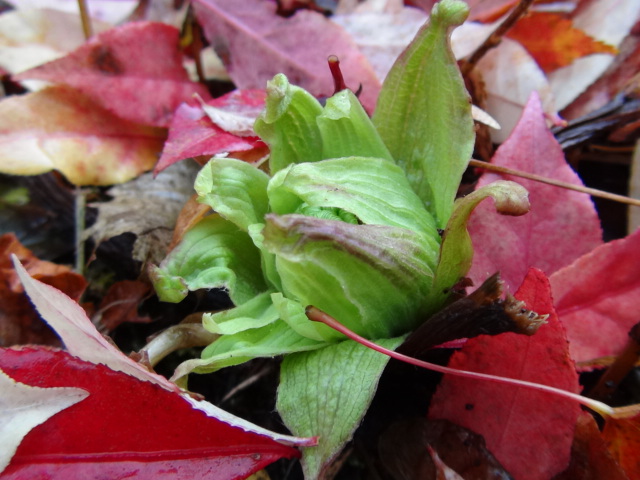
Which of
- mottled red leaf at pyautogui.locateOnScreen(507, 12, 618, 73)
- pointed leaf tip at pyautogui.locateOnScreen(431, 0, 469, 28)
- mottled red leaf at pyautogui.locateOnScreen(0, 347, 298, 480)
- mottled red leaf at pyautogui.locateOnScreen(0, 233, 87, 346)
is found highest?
pointed leaf tip at pyautogui.locateOnScreen(431, 0, 469, 28)

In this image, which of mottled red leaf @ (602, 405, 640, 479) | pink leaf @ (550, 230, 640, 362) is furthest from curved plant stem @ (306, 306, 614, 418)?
pink leaf @ (550, 230, 640, 362)

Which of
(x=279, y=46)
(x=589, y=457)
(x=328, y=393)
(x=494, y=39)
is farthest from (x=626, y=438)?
(x=279, y=46)

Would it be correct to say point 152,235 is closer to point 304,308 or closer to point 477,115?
point 304,308

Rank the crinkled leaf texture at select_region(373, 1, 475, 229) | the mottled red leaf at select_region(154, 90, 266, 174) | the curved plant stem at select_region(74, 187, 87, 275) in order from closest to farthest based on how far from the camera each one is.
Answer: the crinkled leaf texture at select_region(373, 1, 475, 229), the mottled red leaf at select_region(154, 90, 266, 174), the curved plant stem at select_region(74, 187, 87, 275)

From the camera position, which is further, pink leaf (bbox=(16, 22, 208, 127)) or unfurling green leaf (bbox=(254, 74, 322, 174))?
pink leaf (bbox=(16, 22, 208, 127))

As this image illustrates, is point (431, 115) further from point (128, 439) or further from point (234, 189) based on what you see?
point (128, 439)

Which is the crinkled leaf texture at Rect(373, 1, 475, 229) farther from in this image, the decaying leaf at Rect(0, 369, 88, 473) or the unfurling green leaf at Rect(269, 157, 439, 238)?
the decaying leaf at Rect(0, 369, 88, 473)

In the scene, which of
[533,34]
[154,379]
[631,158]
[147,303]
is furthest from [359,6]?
[154,379]
